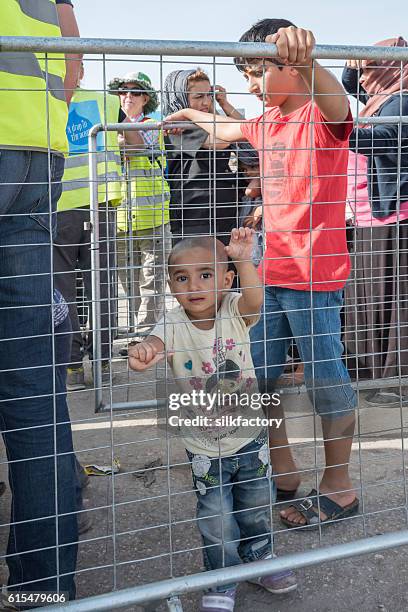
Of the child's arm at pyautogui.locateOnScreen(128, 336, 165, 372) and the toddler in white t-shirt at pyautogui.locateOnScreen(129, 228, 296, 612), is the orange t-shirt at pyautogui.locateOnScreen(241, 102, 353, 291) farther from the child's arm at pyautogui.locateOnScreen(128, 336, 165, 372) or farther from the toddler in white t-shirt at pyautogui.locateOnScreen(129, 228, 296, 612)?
the child's arm at pyautogui.locateOnScreen(128, 336, 165, 372)

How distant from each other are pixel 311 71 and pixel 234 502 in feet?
4.41

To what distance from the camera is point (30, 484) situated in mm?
1787

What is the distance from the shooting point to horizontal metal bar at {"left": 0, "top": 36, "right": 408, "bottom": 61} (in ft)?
4.95

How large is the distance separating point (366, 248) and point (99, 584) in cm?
263

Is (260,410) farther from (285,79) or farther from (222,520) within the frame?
(285,79)

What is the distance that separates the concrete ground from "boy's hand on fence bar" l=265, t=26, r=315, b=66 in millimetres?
952

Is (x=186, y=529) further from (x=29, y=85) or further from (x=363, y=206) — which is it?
(x=363, y=206)

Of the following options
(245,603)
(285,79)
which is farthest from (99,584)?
(285,79)

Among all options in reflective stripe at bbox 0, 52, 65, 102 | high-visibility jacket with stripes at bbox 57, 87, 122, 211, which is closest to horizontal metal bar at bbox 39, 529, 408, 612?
reflective stripe at bbox 0, 52, 65, 102

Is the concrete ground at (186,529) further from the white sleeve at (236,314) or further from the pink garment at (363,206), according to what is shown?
the pink garment at (363,206)

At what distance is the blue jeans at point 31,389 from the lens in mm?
1749

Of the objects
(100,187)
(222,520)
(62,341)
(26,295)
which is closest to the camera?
(26,295)

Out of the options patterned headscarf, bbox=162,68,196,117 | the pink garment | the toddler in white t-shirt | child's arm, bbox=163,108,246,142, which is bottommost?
the toddler in white t-shirt

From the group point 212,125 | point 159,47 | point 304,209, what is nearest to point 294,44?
point 159,47
